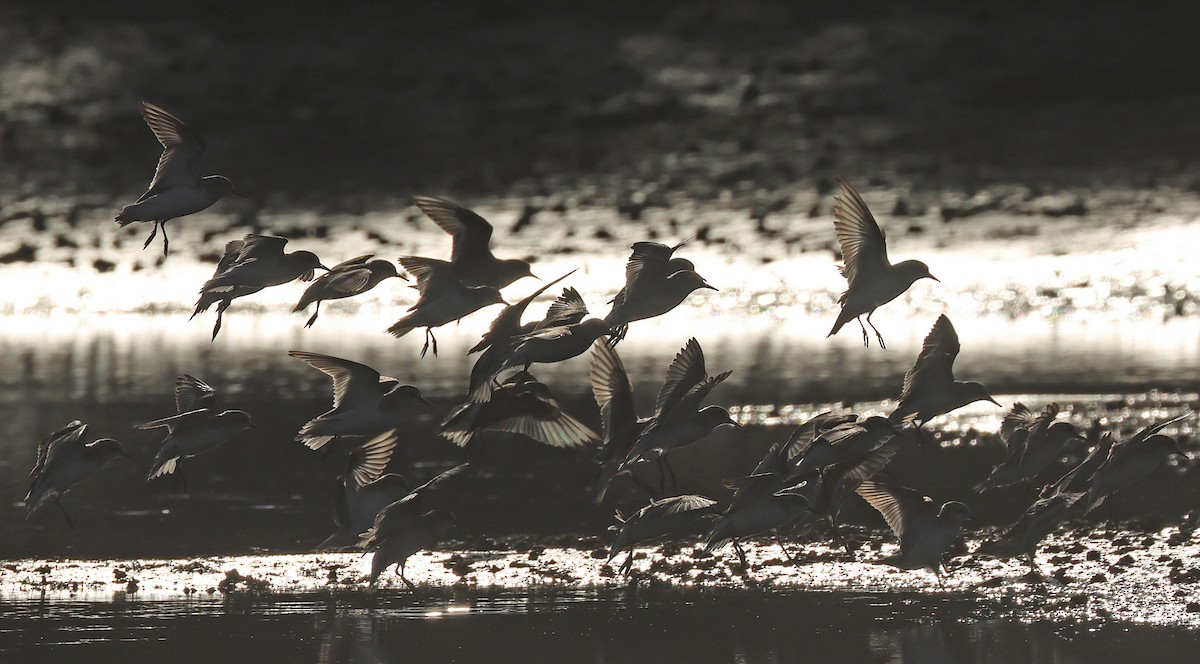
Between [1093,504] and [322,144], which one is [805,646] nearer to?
[1093,504]

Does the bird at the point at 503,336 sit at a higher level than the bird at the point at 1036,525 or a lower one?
higher

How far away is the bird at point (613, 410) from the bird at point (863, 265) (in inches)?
48.3

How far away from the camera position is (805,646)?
8.59 meters

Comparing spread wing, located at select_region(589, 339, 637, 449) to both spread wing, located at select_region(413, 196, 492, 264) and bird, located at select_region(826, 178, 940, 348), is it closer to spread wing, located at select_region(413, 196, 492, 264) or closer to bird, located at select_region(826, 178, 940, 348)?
spread wing, located at select_region(413, 196, 492, 264)

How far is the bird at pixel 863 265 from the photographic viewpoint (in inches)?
371

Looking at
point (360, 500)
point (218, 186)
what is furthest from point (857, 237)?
point (218, 186)

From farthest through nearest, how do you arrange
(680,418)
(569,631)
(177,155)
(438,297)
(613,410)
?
(613,410) < (438,297) < (177,155) < (680,418) < (569,631)

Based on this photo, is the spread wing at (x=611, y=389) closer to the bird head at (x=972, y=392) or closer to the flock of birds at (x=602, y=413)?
the flock of birds at (x=602, y=413)

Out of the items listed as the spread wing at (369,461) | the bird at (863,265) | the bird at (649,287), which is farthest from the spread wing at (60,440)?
the bird at (863,265)

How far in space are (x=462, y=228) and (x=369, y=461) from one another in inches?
56.4

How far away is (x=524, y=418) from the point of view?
10.2 m

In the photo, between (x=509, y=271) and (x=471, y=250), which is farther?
(x=509, y=271)

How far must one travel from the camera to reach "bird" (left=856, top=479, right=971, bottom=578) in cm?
941

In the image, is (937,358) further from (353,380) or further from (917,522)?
(353,380)
